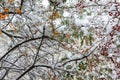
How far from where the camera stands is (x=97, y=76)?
425 cm

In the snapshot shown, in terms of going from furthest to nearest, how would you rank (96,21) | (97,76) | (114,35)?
(97,76) < (96,21) < (114,35)

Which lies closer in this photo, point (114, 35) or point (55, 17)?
point (114, 35)

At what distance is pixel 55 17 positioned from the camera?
4.14 m

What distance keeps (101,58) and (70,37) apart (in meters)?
0.55

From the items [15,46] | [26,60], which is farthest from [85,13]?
[26,60]

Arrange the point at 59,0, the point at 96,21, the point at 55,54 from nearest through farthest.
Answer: the point at 96,21
the point at 59,0
the point at 55,54

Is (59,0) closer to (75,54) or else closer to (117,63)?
(75,54)

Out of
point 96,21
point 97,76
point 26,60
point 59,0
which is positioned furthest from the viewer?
point 26,60

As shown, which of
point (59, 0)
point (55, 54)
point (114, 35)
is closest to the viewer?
point (114, 35)

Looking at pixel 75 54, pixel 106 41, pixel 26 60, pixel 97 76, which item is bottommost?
pixel 26 60

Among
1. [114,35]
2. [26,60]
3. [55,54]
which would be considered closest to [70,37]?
[55,54]

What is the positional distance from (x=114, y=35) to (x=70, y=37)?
1.37 meters

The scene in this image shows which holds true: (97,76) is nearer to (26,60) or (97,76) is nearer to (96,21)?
(96,21)

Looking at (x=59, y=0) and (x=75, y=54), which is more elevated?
(x=59, y=0)
